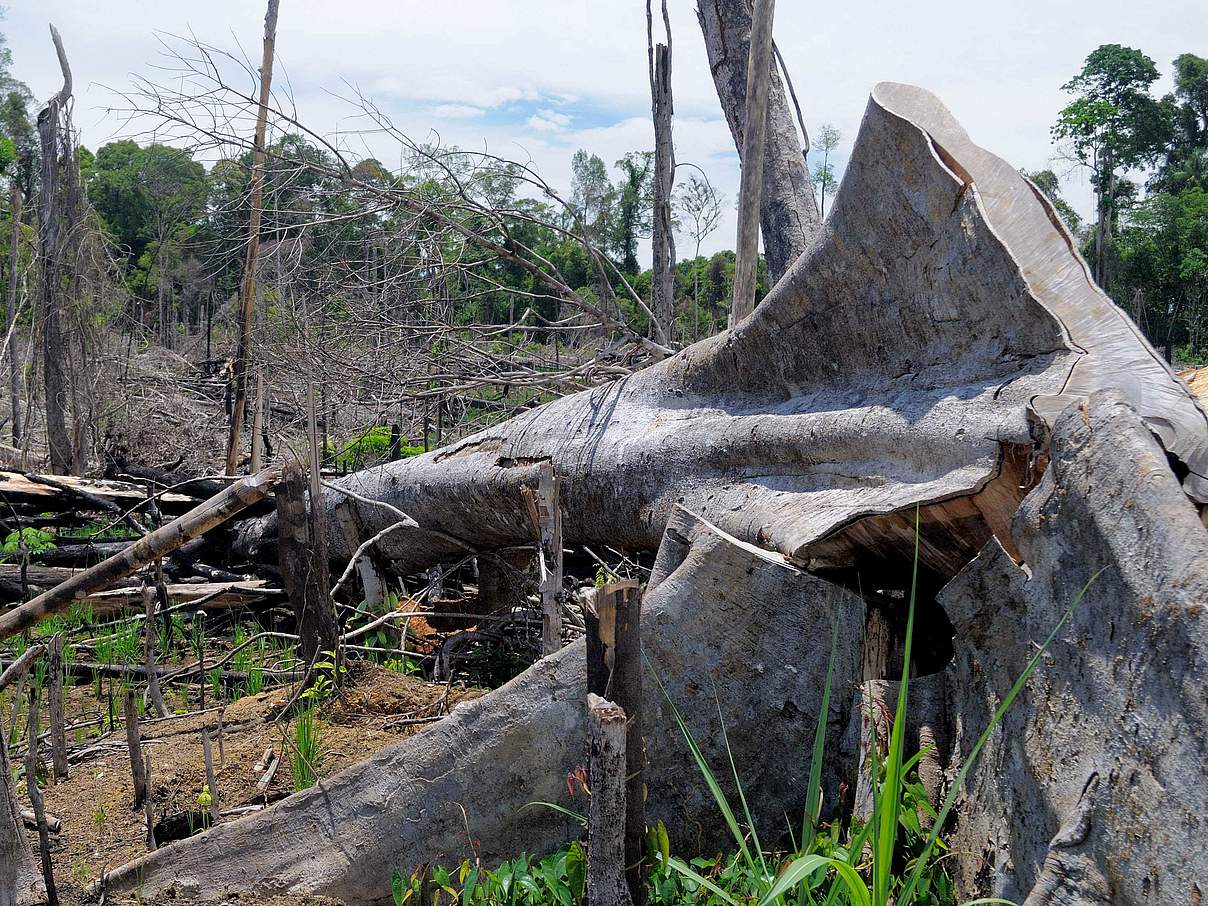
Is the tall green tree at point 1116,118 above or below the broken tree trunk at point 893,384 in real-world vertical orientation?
above

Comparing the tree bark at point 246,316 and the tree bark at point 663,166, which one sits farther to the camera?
the tree bark at point 246,316

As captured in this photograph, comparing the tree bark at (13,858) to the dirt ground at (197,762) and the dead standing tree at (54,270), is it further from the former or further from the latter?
the dead standing tree at (54,270)

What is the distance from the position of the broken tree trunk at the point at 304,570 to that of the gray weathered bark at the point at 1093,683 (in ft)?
7.99

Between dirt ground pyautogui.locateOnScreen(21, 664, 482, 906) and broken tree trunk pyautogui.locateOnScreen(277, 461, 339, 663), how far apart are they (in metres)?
0.20

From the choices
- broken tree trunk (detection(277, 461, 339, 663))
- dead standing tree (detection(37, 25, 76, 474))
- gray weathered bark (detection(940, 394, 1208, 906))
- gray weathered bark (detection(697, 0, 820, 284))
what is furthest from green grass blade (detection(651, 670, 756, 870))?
dead standing tree (detection(37, 25, 76, 474))

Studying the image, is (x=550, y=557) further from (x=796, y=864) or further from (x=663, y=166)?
(x=663, y=166)

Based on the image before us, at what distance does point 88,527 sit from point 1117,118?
26.5 metres

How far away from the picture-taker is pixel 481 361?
5.71 m

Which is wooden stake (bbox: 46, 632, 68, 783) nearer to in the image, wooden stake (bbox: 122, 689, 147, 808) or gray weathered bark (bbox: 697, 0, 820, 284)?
wooden stake (bbox: 122, 689, 147, 808)

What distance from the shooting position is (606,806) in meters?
1.88

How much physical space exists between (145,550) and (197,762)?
2.85ft

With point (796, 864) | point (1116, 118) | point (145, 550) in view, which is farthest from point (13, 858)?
point (1116, 118)

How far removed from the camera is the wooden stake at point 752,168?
14.9 feet

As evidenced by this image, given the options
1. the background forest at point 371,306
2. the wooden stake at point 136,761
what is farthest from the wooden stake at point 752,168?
the wooden stake at point 136,761
